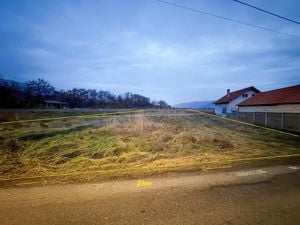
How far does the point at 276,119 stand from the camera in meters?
14.3

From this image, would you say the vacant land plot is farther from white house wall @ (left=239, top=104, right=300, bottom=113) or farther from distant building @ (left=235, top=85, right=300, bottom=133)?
white house wall @ (left=239, top=104, right=300, bottom=113)

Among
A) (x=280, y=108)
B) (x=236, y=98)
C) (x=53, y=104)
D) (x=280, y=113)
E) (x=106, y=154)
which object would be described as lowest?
(x=106, y=154)

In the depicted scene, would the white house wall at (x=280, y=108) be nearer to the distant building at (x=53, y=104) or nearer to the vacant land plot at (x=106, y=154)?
the vacant land plot at (x=106, y=154)

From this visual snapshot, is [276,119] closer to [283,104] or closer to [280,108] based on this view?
[283,104]

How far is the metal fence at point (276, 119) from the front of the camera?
12.5 m

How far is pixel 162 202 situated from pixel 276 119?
15353 millimetres

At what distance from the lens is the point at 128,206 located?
8.52 ft

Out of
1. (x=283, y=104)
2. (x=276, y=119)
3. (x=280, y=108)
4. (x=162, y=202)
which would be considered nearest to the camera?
(x=162, y=202)

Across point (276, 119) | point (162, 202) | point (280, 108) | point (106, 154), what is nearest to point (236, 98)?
point (280, 108)

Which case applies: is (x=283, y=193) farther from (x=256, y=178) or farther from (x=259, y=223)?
(x=259, y=223)

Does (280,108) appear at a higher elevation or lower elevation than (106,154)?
higher

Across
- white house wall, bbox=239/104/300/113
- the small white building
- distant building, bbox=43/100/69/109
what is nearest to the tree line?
distant building, bbox=43/100/69/109

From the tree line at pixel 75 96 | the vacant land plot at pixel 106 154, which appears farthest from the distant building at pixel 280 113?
the tree line at pixel 75 96

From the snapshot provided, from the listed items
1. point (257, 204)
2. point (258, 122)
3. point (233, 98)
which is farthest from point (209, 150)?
point (233, 98)
